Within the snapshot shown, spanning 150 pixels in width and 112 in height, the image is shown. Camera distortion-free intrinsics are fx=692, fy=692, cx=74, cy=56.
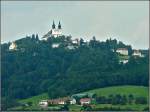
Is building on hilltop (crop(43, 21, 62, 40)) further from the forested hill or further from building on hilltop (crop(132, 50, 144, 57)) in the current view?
building on hilltop (crop(132, 50, 144, 57))

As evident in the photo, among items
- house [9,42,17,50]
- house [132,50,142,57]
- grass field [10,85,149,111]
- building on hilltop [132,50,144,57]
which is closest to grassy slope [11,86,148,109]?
grass field [10,85,149,111]

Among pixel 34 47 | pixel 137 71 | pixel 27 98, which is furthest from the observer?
pixel 34 47

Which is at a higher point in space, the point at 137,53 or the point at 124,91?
the point at 137,53

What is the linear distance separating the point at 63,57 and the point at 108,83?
2844 centimetres

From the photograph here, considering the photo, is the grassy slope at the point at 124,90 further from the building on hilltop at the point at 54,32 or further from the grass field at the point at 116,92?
the building on hilltop at the point at 54,32

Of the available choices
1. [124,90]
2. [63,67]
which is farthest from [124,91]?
[63,67]

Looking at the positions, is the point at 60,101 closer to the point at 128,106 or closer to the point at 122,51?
the point at 128,106

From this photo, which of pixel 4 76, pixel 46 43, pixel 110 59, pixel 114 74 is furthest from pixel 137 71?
pixel 46 43

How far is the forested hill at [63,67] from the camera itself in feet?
373

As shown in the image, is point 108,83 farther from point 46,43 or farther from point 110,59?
point 46,43

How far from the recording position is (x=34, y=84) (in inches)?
4744

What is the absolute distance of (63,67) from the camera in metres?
132

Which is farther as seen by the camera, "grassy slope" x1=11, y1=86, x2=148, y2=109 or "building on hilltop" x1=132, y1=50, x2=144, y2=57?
"building on hilltop" x1=132, y1=50, x2=144, y2=57

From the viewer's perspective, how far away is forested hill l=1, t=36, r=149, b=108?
113750 millimetres
